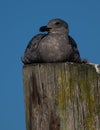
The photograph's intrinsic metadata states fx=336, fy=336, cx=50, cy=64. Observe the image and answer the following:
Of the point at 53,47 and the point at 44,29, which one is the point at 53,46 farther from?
the point at 44,29

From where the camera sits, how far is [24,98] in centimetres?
370

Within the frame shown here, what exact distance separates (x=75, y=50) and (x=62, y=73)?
160 cm

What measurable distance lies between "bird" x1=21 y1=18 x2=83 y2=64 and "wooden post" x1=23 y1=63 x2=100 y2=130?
46 cm

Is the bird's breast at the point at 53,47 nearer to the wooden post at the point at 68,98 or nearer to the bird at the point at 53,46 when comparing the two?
the bird at the point at 53,46

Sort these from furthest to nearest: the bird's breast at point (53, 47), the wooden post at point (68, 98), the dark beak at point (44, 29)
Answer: the dark beak at point (44, 29)
the bird's breast at point (53, 47)
the wooden post at point (68, 98)

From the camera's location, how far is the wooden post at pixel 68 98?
3.42 m

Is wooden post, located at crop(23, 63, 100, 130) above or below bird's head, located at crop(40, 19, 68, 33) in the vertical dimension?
below

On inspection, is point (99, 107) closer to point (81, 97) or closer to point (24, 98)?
point (81, 97)

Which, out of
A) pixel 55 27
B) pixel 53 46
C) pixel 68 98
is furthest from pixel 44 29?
pixel 68 98

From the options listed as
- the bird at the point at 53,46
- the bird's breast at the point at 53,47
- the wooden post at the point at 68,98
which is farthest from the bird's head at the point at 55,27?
the wooden post at the point at 68,98

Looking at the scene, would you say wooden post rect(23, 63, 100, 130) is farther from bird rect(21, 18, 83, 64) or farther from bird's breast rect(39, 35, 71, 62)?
bird's breast rect(39, 35, 71, 62)

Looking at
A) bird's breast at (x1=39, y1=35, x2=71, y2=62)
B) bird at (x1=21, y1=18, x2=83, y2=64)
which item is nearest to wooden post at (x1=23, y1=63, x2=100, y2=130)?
bird at (x1=21, y1=18, x2=83, y2=64)

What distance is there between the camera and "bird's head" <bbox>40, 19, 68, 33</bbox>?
5.05 metres

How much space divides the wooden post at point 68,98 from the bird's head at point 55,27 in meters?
1.56
